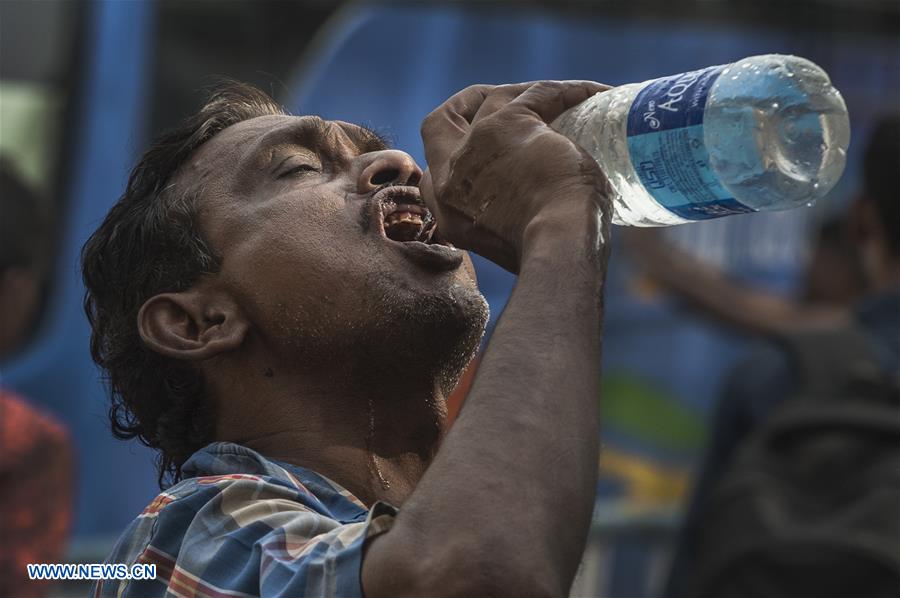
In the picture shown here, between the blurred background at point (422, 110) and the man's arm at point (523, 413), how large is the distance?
8.03 ft

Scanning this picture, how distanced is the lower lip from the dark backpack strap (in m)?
1.59

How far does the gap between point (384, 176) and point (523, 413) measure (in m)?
0.71

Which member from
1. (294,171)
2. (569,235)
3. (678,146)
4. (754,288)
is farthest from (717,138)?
(754,288)

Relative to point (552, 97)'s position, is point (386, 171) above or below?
below

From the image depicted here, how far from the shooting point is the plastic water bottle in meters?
2.14

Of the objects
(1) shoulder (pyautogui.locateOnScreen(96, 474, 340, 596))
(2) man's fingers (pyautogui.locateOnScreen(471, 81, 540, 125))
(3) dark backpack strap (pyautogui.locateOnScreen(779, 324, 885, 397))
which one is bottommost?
(3) dark backpack strap (pyautogui.locateOnScreen(779, 324, 885, 397))

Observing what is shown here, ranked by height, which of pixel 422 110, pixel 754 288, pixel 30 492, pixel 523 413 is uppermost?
pixel 523 413

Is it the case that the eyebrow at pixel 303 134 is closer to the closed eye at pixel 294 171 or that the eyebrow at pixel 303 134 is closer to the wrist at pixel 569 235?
the closed eye at pixel 294 171

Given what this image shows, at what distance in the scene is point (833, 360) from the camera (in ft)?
11.8

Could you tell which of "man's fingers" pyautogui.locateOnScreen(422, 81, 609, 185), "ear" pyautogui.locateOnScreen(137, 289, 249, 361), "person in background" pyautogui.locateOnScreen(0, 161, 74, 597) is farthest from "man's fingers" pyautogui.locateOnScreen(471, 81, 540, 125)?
"person in background" pyautogui.locateOnScreen(0, 161, 74, 597)

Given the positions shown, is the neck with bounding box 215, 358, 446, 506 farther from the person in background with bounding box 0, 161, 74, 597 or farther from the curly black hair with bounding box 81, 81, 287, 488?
the person in background with bounding box 0, 161, 74, 597

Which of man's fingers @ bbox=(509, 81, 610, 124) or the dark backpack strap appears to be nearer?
man's fingers @ bbox=(509, 81, 610, 124)

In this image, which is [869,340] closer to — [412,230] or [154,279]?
[412,230]

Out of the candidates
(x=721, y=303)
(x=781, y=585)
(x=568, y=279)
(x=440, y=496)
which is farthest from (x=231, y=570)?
(x=721, y=303)
